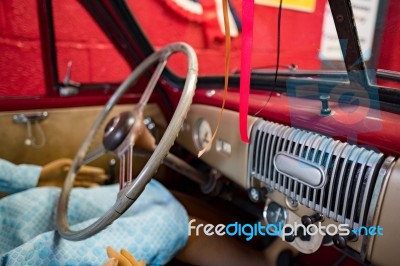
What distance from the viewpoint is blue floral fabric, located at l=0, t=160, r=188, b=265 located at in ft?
2.30

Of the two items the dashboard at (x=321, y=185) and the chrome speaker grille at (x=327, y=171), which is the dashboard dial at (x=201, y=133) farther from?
the chrome speaker grille at (x=327, y=171)

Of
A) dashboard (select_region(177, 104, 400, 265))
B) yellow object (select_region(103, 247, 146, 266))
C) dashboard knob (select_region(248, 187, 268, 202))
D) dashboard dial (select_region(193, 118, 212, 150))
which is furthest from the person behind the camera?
dashboard dial (select_region(193, 118, 212, 150))

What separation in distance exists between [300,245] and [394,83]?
0.44 m

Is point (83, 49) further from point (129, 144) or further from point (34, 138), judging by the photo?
point (129, 144)

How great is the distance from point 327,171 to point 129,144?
50 cm

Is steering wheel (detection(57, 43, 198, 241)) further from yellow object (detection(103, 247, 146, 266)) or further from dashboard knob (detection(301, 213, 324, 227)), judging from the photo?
dashboard knob (detection(301, 213, 324, 227))

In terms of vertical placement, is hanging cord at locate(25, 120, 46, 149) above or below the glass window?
below

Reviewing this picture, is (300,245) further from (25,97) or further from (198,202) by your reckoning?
(25,97)

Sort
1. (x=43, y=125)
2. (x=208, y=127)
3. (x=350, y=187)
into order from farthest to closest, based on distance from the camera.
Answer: (x=43, y=125), (x=208, y=127), (x=350, y=187)

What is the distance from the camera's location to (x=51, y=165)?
1.10 m

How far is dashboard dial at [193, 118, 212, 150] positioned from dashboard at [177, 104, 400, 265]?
0.47 ft

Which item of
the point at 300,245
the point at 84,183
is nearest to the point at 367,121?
the point at 300,245

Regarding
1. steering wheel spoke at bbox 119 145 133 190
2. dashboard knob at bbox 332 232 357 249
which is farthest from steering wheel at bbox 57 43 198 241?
dashboard knob at bbox 332 232 357 249

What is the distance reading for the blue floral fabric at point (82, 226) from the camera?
0.70 meters
